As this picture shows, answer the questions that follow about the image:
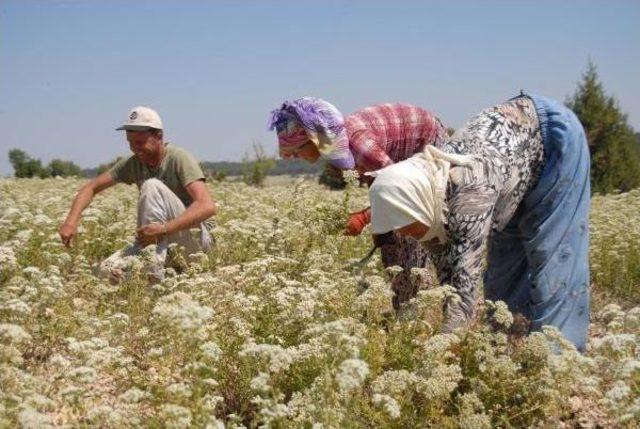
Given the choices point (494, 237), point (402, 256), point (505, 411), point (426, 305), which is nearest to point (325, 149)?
point (402, 256)

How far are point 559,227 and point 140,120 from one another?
114 inches

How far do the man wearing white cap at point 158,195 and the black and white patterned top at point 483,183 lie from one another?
217 cm

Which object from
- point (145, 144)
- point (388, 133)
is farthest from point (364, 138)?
point (145, 144)

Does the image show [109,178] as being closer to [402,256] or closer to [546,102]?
[402,256]

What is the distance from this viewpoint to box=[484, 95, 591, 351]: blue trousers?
3.75 meters

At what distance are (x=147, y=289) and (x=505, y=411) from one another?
2.65 meters

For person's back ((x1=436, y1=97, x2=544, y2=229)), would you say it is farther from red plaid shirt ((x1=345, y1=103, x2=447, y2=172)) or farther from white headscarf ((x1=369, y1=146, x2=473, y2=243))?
red plaid shirt ((x1=345, y1=103, x2=447, y2=172))

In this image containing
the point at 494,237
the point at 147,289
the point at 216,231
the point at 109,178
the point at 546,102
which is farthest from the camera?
the point at 109,178

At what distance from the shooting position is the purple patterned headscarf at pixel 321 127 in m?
4.34

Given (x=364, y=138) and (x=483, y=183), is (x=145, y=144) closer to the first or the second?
(x=364, y=138)

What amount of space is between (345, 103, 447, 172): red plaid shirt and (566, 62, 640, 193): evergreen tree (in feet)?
57.7

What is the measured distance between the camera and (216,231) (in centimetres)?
523

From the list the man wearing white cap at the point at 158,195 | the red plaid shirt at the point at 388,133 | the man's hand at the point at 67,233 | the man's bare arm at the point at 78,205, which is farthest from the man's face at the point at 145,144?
the red plaid shirt at the point at 388,133

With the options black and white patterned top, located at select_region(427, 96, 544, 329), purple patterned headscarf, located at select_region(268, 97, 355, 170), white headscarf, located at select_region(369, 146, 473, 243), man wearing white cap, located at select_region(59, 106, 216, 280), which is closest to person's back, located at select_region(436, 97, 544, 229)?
black and white patterned top, located at select_region(427, 96, 544, 329)
